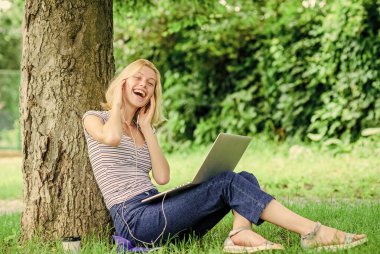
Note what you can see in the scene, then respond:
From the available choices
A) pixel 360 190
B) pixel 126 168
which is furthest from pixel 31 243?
pixel 360 190

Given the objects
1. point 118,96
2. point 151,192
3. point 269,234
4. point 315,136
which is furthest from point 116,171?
point 315,136

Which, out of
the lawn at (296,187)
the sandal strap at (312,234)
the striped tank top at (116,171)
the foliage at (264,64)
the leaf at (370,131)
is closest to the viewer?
the sandal strap at (312,234)

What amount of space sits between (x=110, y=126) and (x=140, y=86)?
0.40 m

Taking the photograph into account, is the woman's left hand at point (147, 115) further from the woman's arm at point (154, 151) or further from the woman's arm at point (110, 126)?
the woman's arm at point (110, 126)

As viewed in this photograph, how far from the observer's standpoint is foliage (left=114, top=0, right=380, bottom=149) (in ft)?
33.1

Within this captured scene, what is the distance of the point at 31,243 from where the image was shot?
4477 millimetres

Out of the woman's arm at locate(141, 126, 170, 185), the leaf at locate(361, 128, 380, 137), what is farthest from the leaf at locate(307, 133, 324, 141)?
the woman's arm at locate(141, 126, 170, 185)

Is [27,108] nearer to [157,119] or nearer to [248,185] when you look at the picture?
[157,119]

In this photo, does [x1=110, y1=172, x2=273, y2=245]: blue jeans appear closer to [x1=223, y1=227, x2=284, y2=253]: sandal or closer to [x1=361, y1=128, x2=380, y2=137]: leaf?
[x1=223, y1=227, x2=284, y2=253]: sandal

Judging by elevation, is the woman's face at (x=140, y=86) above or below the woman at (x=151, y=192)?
above

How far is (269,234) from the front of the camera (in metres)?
4.79

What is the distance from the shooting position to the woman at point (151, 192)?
13.0ft

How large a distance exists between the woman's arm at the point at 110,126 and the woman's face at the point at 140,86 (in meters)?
0.08

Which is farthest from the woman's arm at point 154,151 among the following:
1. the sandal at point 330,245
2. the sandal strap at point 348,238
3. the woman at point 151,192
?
the sandal strap at point 348,238
